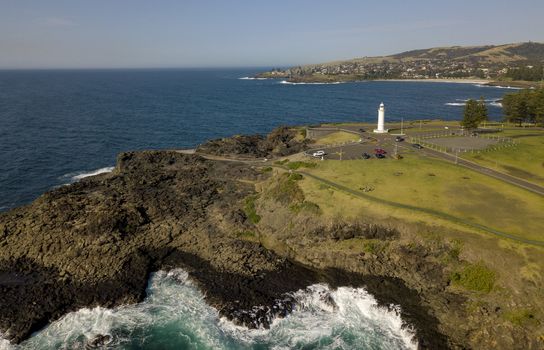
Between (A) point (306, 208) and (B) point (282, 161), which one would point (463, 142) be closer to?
(B) point (282, 161)

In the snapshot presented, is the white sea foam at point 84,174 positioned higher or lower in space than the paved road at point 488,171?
lower

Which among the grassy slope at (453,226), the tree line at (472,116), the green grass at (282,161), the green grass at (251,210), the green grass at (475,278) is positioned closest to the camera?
the grassy slope at (453,226)

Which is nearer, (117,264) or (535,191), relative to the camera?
(117,264)

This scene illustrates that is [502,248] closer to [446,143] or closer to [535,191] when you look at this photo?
[535,191]

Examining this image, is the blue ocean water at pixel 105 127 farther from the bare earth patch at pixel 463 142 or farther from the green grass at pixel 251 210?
the bare earth patch at pixel 463 142

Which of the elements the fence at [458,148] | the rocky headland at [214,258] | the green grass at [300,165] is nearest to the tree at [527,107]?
the fence at [458,148]

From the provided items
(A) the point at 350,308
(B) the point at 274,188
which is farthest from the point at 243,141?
(A) the point at 350,308

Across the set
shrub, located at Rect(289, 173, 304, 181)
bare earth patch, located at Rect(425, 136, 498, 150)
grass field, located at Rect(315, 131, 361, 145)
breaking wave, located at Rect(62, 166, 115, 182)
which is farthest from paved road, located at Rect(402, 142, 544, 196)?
breaking wave, located at Rect(62, 166, 115, 182)

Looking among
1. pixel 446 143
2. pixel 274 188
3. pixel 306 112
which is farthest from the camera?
pixel 306 112
